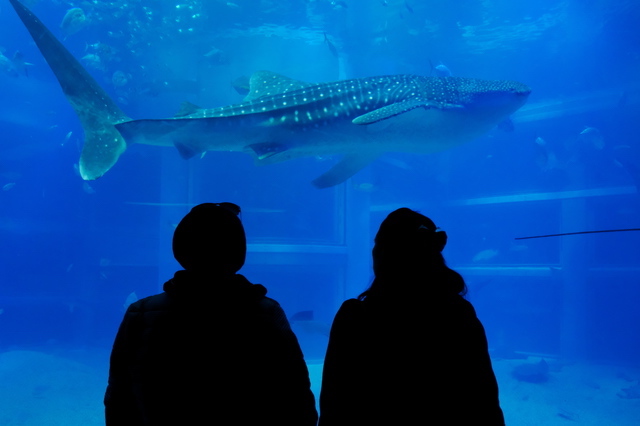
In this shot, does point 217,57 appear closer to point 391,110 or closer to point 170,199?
point 170,199

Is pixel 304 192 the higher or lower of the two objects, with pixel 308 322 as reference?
higher

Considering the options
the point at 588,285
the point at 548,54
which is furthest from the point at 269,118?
the point at 548,54

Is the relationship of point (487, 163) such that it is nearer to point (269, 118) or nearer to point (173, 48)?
point (173, 48)

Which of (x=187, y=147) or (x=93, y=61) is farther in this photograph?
(x=93, y=61)

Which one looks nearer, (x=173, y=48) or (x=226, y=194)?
(x=226, y=194)

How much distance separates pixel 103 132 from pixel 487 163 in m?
44.1

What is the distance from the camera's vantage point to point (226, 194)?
54.3 ft

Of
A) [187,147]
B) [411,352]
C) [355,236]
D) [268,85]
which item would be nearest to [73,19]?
[268,85]

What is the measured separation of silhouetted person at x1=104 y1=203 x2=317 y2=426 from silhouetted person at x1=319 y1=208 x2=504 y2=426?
7.3 inches

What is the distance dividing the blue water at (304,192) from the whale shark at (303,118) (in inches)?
213

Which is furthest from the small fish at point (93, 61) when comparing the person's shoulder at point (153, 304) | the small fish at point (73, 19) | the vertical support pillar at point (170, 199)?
the person's shoulder at point (153, 304)

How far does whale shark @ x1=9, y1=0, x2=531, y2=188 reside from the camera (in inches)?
179

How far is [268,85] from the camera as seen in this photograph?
5379 millimetres

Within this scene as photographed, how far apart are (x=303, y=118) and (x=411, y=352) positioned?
385 centimetres
